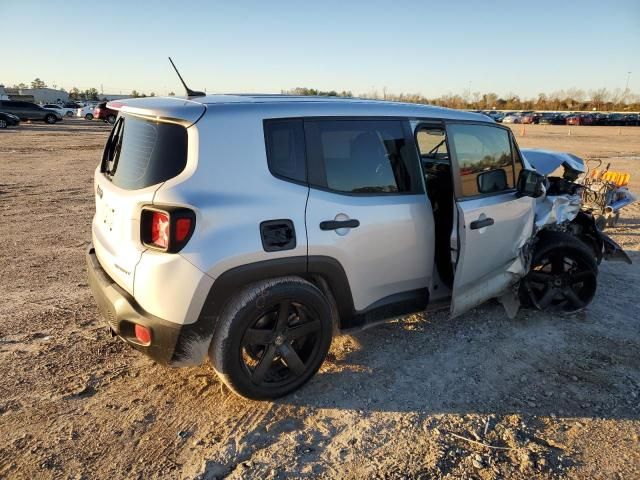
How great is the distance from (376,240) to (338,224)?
354 mm

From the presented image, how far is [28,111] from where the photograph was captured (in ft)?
109

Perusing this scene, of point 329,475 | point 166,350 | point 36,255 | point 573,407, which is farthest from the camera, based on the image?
point 36,255

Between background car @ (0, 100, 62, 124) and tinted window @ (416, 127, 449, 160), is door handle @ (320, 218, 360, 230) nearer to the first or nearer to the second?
tinted window @ (416, 127, 449, 160)

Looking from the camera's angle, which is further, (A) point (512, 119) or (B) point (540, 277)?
(A) point (512, 119)

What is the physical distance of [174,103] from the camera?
9.62 feet

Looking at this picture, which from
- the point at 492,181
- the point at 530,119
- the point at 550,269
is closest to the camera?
the point at 492,181

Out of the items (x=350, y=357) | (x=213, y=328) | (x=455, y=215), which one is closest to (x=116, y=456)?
(x=213, y=328)

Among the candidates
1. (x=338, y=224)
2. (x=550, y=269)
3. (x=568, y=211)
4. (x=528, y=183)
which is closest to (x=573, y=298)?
(x=550, y=269)

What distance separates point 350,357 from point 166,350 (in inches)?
59.1

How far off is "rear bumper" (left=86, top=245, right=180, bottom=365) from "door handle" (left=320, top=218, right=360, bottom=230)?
1043 millimetres

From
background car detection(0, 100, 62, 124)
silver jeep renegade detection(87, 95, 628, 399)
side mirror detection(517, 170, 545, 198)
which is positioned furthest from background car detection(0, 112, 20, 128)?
side mirror detection(517, 170, 545, 198)

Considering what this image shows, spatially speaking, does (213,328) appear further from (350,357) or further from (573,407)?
(573,407)

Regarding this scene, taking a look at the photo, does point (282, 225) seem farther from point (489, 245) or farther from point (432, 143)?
point (489, 245)

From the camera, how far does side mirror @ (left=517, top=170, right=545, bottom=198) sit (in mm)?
4082
